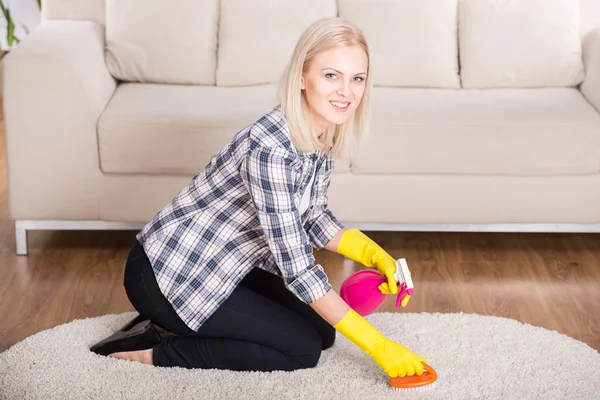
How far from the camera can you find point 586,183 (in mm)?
2914

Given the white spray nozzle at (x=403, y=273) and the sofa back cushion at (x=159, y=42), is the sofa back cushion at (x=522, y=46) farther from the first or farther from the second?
the white spray nozzle at (x=403, y=273)

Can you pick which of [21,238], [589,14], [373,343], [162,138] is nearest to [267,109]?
[162,138]

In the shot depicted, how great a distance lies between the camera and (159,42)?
3203 mm

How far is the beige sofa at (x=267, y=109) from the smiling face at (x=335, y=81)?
31.1 inches

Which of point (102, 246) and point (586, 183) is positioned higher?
point (586, 183)

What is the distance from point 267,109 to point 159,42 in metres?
0.54

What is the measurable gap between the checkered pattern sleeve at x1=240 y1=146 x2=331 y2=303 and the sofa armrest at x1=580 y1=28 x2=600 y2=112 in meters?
1.51

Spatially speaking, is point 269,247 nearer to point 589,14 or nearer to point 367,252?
point 367,252

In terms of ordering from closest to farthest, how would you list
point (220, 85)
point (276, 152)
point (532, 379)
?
point (276, 152) → point (532, 379) → point (220, 85)

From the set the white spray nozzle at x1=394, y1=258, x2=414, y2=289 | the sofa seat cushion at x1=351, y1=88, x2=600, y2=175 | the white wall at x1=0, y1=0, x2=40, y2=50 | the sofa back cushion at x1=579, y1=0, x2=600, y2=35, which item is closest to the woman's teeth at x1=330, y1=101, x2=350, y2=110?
the white spray nozzle at x1=394, y1=258, x2=414, y2=289

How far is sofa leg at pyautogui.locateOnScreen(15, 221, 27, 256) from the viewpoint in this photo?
290 cm

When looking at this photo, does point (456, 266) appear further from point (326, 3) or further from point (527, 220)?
point (326, 3)

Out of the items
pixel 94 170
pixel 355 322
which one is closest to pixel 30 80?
pixel 94 170

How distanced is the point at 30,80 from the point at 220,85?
2.43ft
